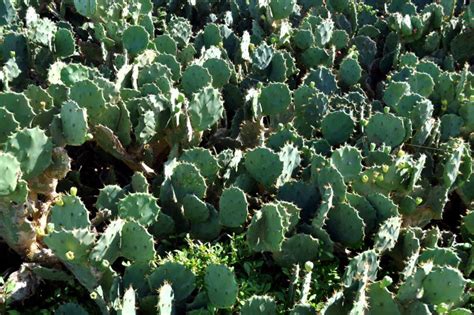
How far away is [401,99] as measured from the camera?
144 inches

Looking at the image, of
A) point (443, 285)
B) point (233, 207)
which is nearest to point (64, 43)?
point (233, 207)

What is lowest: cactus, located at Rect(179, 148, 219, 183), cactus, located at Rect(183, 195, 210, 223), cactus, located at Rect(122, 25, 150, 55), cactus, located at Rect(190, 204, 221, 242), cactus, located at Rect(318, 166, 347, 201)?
cactus, located at Rect(190, 204, 221, 242)

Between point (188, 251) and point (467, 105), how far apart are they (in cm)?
174

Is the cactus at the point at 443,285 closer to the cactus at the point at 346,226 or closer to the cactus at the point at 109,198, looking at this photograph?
the cactus at the point at 346,226

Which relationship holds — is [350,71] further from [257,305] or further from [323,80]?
[257,305]

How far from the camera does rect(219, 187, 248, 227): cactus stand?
9.60ft

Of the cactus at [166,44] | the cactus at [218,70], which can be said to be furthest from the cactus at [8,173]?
the cactus at [166,44]

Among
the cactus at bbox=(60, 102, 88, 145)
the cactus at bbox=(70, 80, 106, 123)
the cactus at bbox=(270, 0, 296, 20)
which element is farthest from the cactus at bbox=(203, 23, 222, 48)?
the cactus at bbox=(60, 102, 88, 145)

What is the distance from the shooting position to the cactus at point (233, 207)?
9.60 feet

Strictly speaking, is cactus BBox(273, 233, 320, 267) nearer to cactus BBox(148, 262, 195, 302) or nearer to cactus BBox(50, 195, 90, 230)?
cactus BBox(148, 262, 195, 302)

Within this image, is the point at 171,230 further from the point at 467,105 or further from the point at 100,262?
the point at 467,105

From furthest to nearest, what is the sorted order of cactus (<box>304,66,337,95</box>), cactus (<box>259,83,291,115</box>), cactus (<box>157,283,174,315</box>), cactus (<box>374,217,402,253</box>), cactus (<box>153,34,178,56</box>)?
cactus (<box>153,34,178,56</box>) < cactus (<box>304,66,337,95</box>) < cactus (<box>259,83,291,115</box>) < cactus (<box>374,217,402,253</box>) < cactus (<box>157,283,174,315</box>)

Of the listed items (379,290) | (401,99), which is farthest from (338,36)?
(379,290)

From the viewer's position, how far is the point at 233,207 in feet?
9.70
